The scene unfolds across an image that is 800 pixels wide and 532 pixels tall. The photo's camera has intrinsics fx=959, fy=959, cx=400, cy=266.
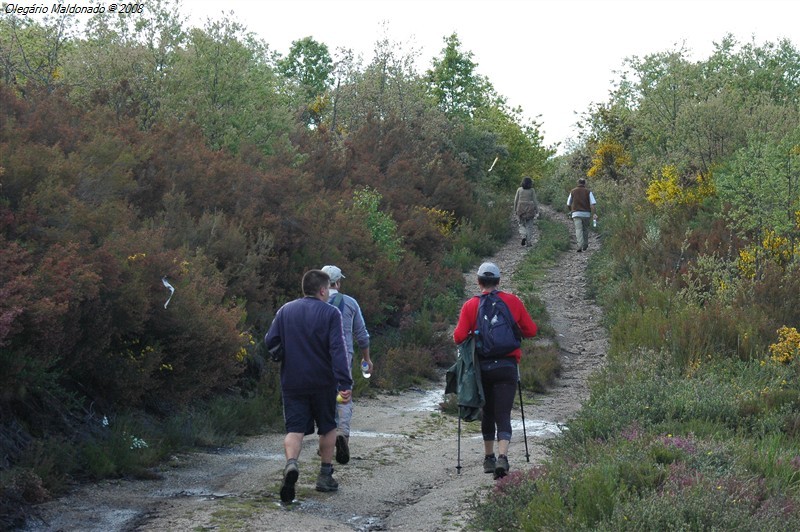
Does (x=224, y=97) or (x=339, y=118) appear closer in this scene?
(x=224, y=97)

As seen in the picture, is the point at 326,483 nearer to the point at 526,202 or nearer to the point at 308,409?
the point at 308,409

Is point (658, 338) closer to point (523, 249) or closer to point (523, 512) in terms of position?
point (523, 512)

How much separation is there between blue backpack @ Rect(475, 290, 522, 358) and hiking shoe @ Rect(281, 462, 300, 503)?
6.75 ft

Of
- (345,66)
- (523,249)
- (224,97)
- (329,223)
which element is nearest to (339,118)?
(345,66)

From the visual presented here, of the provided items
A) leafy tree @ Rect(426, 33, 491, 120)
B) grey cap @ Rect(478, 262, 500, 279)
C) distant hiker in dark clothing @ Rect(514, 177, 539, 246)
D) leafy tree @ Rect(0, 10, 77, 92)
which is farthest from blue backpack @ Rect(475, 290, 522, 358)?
leafy tree @ Rect(426, 33, 491, 120)

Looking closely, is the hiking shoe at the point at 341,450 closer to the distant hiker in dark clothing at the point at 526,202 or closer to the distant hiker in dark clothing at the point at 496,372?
the distant hiker in dark clothing at the point at 496,372

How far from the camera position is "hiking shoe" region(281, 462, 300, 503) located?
752 cm

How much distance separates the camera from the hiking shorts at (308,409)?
8.00 meters

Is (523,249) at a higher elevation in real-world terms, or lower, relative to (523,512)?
higher

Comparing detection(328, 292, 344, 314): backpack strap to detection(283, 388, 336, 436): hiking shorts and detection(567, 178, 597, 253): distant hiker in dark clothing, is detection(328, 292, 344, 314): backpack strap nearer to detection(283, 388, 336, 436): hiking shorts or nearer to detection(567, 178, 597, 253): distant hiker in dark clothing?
detection(283, 388, 336, 436): hiking shorts

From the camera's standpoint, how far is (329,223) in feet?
57.1

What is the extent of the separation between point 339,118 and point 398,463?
27.5 meters

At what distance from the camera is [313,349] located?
315 inches

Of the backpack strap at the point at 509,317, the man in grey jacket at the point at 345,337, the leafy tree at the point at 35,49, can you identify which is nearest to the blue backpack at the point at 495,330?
the backpack strap at the point at 509,317
